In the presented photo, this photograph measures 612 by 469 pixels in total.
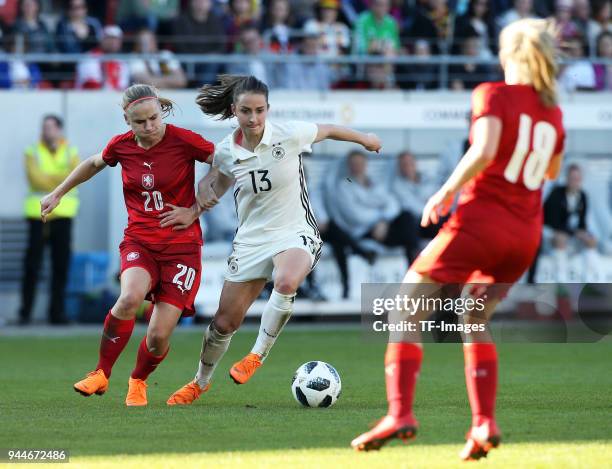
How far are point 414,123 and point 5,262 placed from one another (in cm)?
593

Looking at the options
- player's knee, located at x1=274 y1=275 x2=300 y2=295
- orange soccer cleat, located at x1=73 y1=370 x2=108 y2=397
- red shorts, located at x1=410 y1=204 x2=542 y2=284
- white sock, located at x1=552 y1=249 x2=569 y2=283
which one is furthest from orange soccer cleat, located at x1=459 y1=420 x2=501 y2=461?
white sock, located at x1=552 y1=249 x2=569 y2=283

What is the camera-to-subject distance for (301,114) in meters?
17.3

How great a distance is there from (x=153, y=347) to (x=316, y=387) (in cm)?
112

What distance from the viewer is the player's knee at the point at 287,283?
27.9 feet

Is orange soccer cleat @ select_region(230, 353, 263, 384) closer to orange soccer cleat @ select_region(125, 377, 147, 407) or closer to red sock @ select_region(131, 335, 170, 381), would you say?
red sock @ select_region(131, 335, 170, 381)

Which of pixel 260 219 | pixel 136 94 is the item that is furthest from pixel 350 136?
pixel 136 94

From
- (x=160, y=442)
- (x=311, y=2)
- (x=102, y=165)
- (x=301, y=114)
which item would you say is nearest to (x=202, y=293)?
(x=301, y=114)

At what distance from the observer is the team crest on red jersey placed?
8633 mm

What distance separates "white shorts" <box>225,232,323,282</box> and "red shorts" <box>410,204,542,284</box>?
8.33 feet

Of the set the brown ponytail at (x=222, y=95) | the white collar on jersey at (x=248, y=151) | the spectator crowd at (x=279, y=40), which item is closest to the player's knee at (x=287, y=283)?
the white collar on jersey at (x=248, y=151)

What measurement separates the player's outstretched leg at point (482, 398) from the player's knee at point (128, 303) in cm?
291

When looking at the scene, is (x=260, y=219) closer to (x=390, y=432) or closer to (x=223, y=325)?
(x=223, y=325)

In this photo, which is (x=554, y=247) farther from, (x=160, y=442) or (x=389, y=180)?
(x=160, y=442)

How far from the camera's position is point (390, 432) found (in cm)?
594
